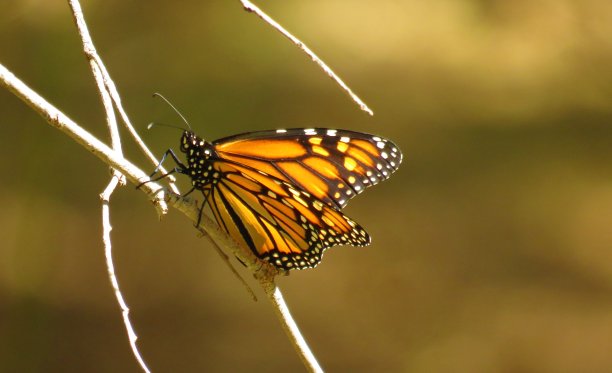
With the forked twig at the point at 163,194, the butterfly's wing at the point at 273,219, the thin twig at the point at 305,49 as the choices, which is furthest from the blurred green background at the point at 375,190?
the thin twig at the point at 305,49

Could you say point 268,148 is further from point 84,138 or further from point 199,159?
point 84,138

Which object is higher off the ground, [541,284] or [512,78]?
[512,78]

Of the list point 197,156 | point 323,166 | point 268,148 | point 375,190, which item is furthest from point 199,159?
point 375,190

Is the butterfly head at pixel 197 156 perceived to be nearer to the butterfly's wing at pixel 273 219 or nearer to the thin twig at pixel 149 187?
the butterfly's wing at pixel 273 219

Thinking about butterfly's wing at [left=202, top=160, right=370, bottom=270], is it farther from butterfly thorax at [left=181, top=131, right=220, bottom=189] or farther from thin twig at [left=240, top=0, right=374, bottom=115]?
thin twig at [left=240, top=0, right=374, bottom=115]

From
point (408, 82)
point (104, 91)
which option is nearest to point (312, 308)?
point (408, 82)

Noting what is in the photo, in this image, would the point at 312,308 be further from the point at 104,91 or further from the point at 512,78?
the point at 104,91

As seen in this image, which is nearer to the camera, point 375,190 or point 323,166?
point 323,166

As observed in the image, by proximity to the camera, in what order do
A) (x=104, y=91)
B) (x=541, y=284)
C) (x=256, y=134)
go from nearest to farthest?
(x=104, y=91), (x=256, y=134), (x=541, y=284)
